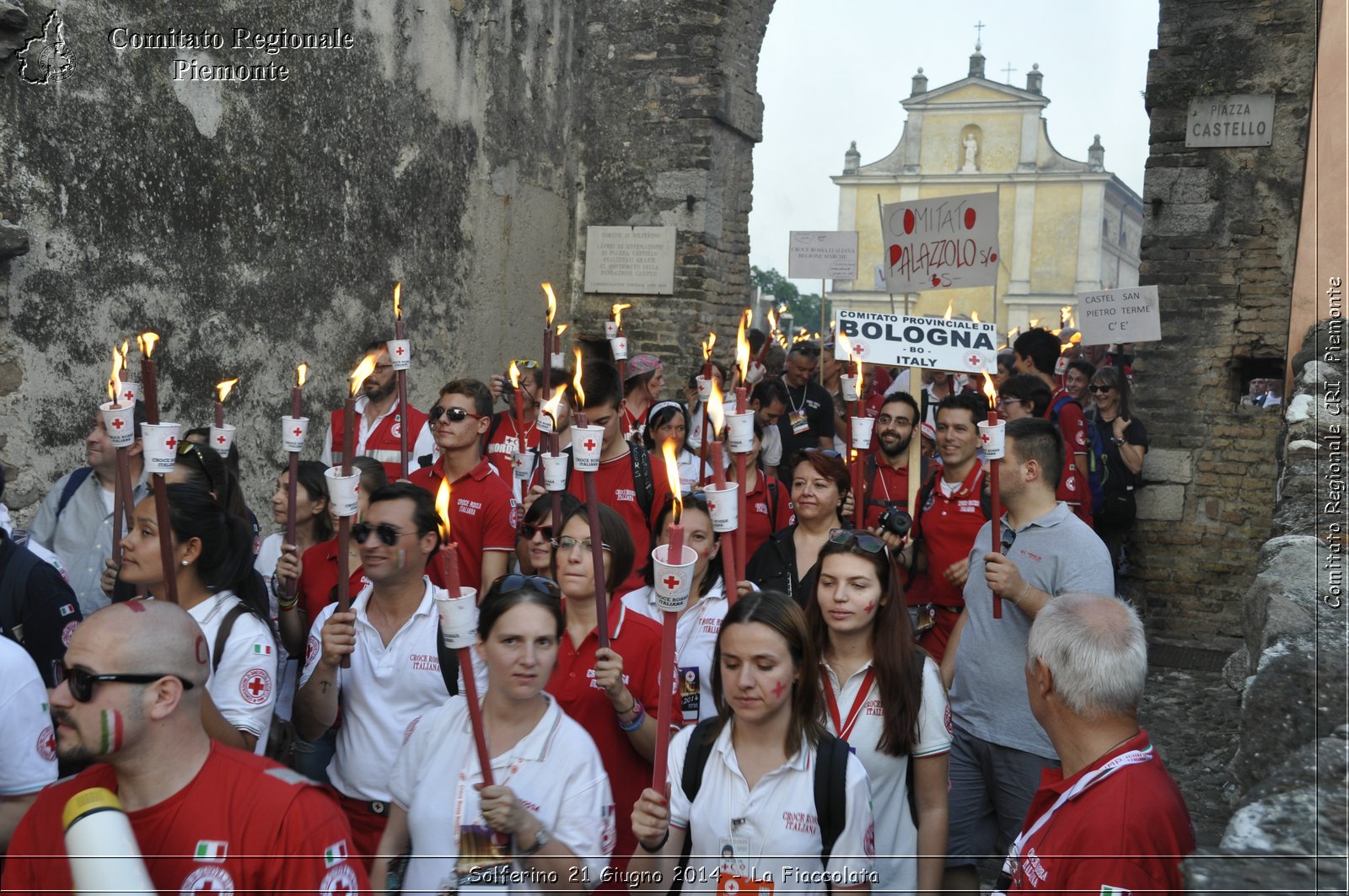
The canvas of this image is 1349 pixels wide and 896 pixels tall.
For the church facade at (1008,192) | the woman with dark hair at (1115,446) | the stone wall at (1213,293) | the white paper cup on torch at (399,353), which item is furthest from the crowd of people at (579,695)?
the church facade at (1008,192)

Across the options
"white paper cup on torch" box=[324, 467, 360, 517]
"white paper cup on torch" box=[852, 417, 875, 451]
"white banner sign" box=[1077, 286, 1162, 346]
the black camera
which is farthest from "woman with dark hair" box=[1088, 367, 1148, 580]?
"white paper cup on torch" box=[324, 467, 360, 517]

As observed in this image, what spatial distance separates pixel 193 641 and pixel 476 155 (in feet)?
29.2

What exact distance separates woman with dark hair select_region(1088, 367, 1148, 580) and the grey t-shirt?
4.72 m

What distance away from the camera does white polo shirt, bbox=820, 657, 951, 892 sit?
3.32 metres

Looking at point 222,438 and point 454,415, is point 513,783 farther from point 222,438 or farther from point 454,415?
point 454,415

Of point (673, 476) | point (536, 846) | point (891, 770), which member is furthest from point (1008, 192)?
point (536, 846)

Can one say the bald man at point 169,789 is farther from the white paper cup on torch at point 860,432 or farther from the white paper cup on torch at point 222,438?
the white paper cup on torch at point 860,432

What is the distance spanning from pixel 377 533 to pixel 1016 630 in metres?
2.08

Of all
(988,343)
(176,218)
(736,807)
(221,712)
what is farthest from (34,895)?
(176,218)

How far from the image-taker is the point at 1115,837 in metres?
2.47

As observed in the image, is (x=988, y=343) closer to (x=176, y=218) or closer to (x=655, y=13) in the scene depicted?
(x=176, y=218)

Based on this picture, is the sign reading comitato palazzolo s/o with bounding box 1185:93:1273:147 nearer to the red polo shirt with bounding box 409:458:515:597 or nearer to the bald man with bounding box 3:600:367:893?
the red polo shirt with bounding box 409:458:515:597

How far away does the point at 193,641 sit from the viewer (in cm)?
248

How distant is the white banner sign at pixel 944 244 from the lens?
25.8ft
